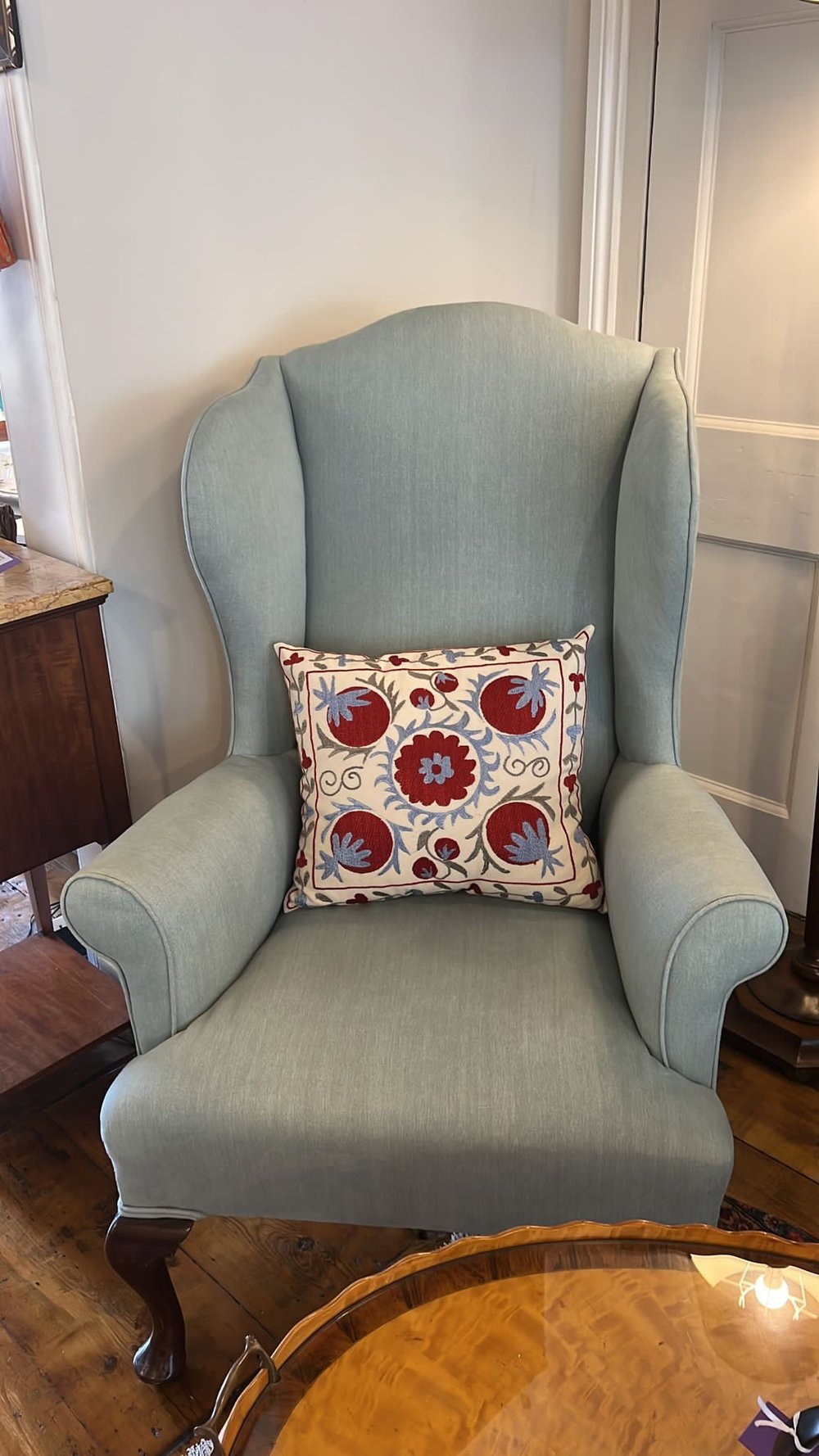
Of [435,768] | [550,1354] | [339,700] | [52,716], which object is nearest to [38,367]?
[52,716]

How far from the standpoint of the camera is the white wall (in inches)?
56.1

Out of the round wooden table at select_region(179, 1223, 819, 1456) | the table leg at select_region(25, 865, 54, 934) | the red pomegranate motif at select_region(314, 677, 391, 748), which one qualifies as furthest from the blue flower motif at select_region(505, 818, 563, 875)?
the table leg at select_region(25, 865, 54, 934)

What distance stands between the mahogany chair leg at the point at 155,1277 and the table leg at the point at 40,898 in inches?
29.0

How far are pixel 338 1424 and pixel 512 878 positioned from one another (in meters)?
0.66

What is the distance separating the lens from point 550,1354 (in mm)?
805

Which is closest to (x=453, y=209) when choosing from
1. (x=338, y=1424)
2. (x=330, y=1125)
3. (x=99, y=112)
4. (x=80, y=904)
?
(x=99, y=112)

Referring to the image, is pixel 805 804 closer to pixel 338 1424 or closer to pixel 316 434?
pixel 316 434

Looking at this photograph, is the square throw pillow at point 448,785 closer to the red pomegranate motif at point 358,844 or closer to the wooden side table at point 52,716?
the red pomegranate motif at point 358,844

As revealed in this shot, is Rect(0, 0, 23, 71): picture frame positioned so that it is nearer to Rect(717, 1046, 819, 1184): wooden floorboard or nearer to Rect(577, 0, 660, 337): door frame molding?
Rect(577, 0, 660, 337): door frame molding

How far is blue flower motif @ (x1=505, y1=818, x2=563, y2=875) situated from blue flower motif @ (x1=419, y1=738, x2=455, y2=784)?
0.34 ft

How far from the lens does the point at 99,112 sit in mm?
1400

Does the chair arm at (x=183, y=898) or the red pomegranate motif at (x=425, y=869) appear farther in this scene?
the red pomegranate motif at (x=425, y=869)

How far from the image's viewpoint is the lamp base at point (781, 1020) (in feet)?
5.46

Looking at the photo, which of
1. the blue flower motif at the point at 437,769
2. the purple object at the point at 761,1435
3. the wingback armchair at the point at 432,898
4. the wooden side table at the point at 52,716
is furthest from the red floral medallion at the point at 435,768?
the purple object at the point at 761,1435
